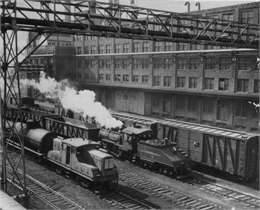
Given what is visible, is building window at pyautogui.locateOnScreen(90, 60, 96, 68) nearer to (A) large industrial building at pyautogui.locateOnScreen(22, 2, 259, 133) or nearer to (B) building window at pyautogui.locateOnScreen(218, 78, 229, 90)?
(A) large industrial building at pyautogui.locateOnScreen(22, 2, 259, 133)

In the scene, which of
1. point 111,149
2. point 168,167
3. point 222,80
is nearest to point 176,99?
point 222,80

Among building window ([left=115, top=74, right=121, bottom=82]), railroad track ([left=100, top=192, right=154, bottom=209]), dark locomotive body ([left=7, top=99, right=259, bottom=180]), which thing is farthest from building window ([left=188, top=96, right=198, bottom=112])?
railroad track ([left=100, top=192, right=154, bottom=209])

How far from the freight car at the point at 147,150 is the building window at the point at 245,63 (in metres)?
12.8

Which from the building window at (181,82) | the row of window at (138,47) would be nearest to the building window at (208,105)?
the building window at (181,82)

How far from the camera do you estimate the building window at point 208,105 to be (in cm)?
3194

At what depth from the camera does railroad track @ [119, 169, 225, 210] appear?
49.4 feet

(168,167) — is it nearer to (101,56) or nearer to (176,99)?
(176,99)

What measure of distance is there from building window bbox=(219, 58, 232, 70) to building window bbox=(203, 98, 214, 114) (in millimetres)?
3621

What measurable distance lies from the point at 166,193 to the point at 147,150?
13.7ft

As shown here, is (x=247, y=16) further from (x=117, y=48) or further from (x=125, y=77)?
(x=117, y=48)

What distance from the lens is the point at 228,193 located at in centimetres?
1703

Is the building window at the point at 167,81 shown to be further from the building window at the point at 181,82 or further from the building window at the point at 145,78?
the building window at the point at 145,78

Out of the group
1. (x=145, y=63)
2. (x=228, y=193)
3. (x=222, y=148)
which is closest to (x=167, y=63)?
(x=145, y=63)

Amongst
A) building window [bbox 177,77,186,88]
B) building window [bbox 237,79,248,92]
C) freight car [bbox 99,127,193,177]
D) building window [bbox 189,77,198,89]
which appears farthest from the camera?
building window [bbox 177,77,186,88]
